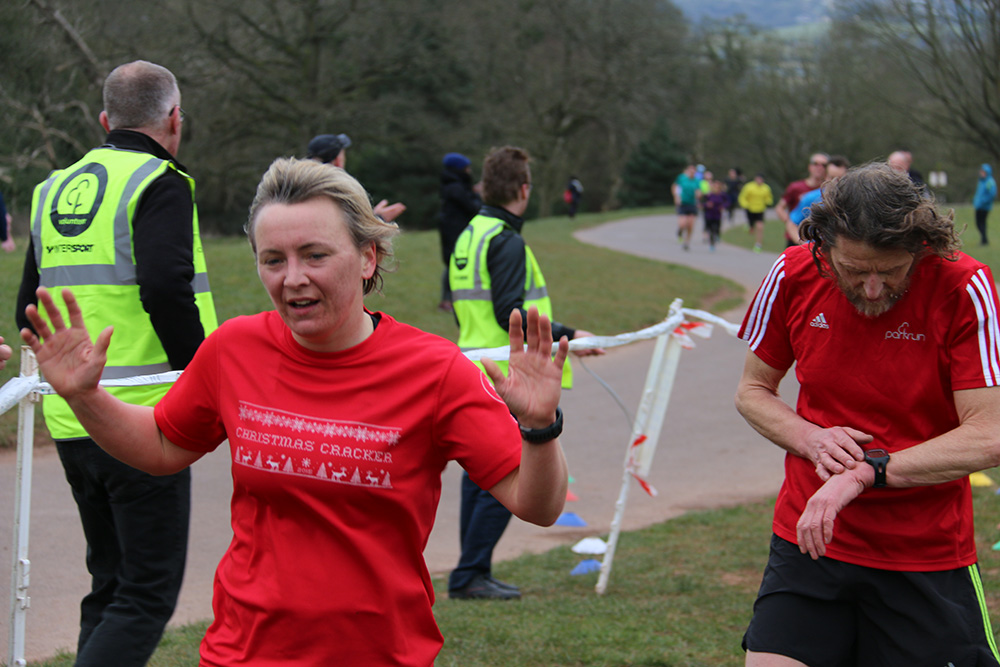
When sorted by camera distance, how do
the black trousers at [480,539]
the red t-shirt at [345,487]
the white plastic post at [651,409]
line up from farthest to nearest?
the white plastic post at [651,409], the black trousers at [480,539], the red t-shirt at [345,487]

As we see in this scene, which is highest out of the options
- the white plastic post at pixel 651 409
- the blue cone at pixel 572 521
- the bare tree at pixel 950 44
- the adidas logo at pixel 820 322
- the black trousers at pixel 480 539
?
the bare tree at pixel 950 44

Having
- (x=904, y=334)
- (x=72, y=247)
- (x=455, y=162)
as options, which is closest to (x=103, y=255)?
(x=72, y=247)

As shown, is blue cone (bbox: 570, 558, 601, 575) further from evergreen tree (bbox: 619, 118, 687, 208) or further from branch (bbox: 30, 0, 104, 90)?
evergreen tree (bbox: 619, 118, 687, 208)

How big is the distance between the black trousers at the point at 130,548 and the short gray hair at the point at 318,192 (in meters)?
1.43

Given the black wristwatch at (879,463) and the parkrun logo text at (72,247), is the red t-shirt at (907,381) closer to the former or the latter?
the black wristwatch at (879,463)

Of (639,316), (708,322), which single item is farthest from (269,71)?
(708,322)

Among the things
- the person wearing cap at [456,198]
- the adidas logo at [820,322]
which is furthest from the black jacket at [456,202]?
the adidas logo at [820,322]

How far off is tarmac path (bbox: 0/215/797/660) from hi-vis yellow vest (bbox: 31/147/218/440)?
0.61 m

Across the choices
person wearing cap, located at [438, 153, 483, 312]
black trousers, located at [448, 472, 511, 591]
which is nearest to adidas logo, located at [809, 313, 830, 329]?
black trousers, located at [448, 472, 511, 591]

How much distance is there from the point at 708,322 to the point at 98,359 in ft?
14.0

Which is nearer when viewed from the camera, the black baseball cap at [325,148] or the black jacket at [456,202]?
the black baseball cap at [325,148]

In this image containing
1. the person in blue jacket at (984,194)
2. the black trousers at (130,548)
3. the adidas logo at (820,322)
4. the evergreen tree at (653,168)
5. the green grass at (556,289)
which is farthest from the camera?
the evergreen tree at (653,168)

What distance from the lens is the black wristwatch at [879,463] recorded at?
104 inches

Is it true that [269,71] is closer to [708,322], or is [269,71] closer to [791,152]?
[708,322]
